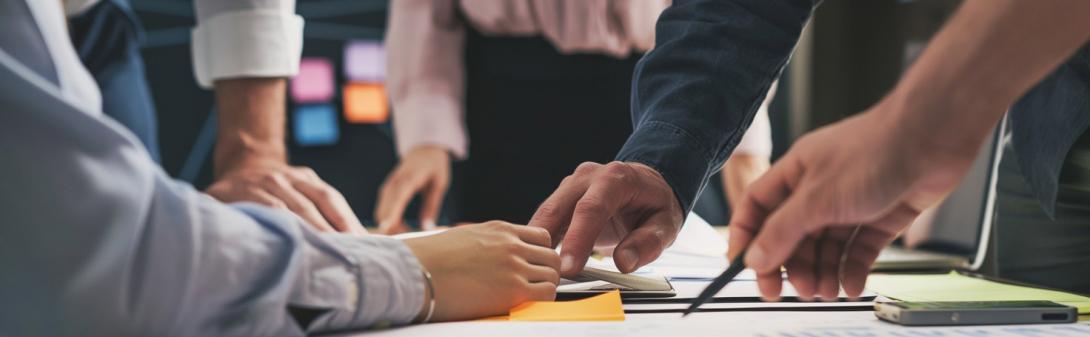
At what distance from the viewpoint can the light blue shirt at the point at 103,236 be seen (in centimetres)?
47

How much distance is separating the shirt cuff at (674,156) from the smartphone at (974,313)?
0.93 ft

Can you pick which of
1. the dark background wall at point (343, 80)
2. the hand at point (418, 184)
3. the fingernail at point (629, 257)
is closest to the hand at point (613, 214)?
the fingernail at point (629, 257)

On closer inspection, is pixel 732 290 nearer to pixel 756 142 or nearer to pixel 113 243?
pixel 113 243

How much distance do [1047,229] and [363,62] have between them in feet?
8.72

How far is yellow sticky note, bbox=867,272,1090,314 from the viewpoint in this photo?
0.80 metres

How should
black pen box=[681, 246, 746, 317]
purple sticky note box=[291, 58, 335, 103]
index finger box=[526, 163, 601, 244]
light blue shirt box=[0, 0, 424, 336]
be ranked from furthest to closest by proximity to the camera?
purple sticky note box=[291, 58, 335, 103] → index finger box=[526, 163, 601, 244] → black pen box=[681, 246, 746, 317] → light blue shirt box=[0, 0, 424, 336]

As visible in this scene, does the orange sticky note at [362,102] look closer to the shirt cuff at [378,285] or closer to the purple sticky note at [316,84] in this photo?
the purple sticky note at [316,84]

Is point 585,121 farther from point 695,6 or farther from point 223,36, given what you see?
point 223,36

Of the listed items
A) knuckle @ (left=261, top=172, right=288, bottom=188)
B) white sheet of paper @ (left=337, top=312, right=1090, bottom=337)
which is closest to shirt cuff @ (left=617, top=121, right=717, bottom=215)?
white sheet of paper @ (left=337, top=312, right=1090, bottom=337)

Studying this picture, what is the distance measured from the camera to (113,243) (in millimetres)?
480

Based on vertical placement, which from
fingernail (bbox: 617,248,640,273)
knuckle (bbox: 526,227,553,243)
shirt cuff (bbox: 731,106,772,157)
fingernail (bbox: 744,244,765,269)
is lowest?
shirt cuff (bbox: 731,106,772,157)

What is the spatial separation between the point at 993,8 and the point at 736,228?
199 millimetres

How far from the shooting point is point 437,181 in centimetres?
164

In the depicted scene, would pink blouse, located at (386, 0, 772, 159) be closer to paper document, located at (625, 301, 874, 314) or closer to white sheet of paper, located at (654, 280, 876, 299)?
white sheet of paper, located at (654, 280, 876, 299)
